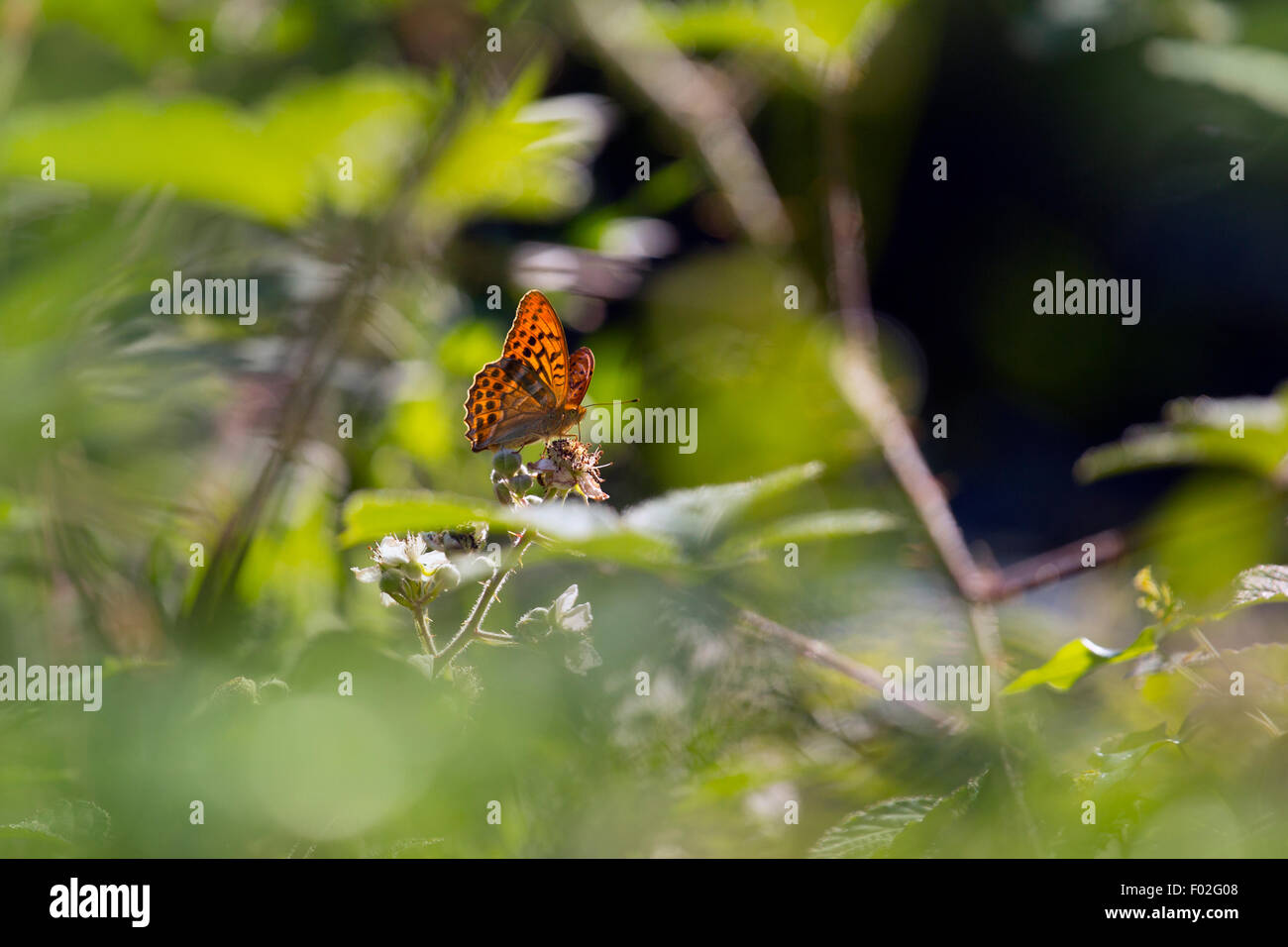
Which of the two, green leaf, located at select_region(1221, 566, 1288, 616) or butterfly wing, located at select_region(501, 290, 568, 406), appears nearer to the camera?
green leaf, located at select_region(1221, 566, 1288, 616)

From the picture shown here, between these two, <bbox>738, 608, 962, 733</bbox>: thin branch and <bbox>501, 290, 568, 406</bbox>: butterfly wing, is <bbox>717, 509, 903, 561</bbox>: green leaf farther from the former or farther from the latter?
<bbox>501, 290, 568, 406</bbox>: butterfly wing

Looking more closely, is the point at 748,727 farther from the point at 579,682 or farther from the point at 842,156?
the point at 842,156

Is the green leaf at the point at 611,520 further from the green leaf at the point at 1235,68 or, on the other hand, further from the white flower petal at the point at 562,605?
the green leaf at the point at 1235,68

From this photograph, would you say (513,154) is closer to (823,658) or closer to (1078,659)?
(823,658)

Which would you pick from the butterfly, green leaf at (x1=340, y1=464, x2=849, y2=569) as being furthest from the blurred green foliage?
the butterfly

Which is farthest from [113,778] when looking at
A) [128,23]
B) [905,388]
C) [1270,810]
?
[905,388]

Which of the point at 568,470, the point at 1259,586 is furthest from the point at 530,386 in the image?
the point at 1259,586
